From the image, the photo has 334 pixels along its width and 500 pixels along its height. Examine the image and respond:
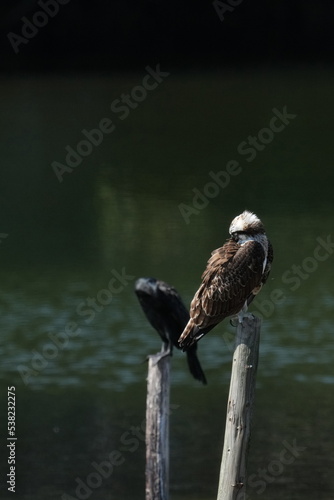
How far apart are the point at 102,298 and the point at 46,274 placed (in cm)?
168

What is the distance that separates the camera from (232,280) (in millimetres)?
7785

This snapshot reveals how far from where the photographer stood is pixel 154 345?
46.0 feet

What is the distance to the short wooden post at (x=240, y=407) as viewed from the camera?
271 inches

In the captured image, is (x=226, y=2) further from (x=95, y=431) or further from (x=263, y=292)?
(x=95, y=431)
